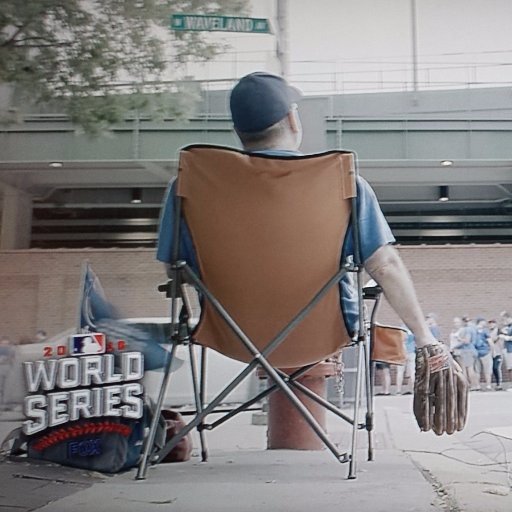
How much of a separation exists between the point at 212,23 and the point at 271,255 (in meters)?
0.68

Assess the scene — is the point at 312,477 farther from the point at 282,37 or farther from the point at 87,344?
the point at 282,37

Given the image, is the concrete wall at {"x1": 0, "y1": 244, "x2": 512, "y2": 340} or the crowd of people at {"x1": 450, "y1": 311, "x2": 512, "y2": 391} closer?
the crowd of people at {"x1": 450, "y1": 311, "x2": 512, "y2": 391}

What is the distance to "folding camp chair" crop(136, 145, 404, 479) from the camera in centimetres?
133

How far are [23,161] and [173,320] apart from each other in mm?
608

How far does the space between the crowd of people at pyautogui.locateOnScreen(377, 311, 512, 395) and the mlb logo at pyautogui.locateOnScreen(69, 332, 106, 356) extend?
2.23ft

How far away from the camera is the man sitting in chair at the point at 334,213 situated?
52.5 inches

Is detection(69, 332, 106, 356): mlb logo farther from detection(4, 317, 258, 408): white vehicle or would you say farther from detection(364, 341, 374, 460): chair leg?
detection(364, 341, 374, 460): chair leg

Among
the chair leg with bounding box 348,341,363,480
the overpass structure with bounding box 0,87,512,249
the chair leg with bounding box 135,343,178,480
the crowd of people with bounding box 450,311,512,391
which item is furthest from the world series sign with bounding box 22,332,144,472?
the crowd of people with bounding box 450,311,512,391

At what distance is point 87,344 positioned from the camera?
5.35 feet

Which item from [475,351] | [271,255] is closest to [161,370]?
[271,255]

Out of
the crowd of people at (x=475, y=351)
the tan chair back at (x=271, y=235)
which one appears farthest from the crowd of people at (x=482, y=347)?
the tan chair back at (x=271, y=235)

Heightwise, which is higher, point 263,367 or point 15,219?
point 15,219

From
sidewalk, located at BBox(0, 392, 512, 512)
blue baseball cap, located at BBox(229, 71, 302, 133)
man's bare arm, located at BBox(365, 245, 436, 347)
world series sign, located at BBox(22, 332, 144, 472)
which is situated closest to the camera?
sidewalk, located at BBox(0, 392, 512, 512)

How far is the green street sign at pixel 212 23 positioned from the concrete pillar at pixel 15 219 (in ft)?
1.96
